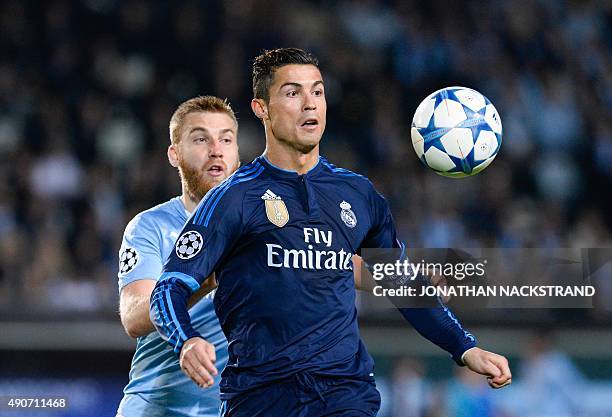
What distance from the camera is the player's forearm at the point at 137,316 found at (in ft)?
15.8

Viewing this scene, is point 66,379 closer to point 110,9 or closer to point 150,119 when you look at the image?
point 150,119

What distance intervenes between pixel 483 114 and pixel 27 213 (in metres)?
6.87

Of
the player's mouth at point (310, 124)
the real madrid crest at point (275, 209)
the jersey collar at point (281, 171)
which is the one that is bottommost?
the real madrid crest at point (275, 209)

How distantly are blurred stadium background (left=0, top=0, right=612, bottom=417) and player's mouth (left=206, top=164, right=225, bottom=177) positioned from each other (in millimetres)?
3373

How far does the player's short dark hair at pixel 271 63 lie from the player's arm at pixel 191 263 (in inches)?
20.2

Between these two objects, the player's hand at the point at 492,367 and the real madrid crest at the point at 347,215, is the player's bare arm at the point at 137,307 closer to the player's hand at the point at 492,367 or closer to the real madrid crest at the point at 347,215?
the real madrid crest at the point at 347,215

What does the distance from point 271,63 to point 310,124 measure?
13.4 inches

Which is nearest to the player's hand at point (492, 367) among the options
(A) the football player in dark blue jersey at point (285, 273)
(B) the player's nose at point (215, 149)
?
(A) the football player in dark blue jersey at point (285, 273)

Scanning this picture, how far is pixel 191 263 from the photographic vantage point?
4.19 m

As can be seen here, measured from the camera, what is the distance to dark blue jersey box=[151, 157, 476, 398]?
4.22 metres

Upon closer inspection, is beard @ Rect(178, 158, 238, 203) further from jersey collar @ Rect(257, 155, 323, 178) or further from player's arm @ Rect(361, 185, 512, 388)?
player's arm @ Rect(361, 185, 512, 388)

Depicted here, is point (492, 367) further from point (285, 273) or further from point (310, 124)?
point (310, 124)

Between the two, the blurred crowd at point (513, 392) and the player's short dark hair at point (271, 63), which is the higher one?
the player's short dark hair at point (271, 63)

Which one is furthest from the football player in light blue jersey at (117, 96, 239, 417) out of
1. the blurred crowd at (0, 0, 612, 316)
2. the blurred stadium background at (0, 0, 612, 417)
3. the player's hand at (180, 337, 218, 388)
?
the blurred crowd at (0, 0, 612, 316)
